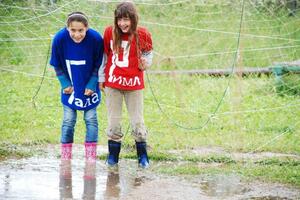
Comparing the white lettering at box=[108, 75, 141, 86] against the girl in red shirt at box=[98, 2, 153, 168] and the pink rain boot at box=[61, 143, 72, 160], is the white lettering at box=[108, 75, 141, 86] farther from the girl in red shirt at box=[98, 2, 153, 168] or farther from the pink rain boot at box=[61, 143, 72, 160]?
the pink rain boot at box=[61, 143, 72, 160]

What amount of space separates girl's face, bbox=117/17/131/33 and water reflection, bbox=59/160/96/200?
1249 mm

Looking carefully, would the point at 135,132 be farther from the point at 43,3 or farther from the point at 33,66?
the point at 33,66

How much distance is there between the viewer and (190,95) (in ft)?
32.0

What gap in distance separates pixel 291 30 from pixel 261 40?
2009 mm

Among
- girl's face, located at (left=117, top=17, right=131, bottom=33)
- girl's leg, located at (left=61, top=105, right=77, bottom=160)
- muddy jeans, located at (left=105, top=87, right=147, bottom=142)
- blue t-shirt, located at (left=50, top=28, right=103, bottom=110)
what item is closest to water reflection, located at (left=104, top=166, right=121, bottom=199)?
muddy jeans, located at (left=105, top=87, right=147, bottom=142)

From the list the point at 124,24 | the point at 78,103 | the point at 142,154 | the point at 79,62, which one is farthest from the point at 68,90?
the point at 142,154

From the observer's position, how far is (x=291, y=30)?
343 inches

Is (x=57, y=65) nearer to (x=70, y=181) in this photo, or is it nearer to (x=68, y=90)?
(x=68, y=90)

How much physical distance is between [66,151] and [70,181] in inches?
23.7

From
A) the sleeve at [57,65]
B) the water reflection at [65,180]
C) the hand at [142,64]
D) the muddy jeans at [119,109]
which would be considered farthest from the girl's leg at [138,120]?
the water reflection at [65,180]

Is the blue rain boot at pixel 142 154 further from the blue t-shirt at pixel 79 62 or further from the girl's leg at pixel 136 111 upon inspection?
the blue t-shirt at pixel 79 62

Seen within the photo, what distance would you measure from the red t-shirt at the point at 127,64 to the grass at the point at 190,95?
852mm

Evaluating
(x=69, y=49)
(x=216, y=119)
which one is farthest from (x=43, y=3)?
(x=216, y=119)

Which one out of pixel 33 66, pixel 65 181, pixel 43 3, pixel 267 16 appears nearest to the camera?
pixel 65 181
